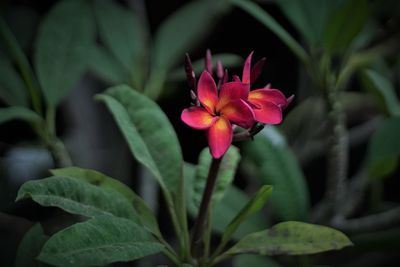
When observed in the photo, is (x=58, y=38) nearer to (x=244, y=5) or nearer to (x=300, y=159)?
(x=244, y=5)

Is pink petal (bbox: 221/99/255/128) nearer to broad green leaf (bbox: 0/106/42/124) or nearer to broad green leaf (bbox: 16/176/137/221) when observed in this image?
broad green leaf (bbox: 16/176/137/221)

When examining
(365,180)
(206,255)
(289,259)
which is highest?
(206,255)

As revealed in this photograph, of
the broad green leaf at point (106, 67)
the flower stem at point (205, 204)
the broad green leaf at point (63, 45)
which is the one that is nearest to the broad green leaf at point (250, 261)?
the flower stem at point (205, 204)

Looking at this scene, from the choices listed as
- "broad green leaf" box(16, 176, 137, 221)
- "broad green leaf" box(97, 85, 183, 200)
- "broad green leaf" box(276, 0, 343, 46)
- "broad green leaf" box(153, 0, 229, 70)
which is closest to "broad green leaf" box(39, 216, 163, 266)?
"broad green leaf" box(16, 176, 137, 221)

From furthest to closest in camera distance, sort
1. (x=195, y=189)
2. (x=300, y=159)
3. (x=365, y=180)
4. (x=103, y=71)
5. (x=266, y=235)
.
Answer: (x=300, y=159), (x=103, y=71), (x=365, y=180), (x=195, y=189), (x=266, y=235)

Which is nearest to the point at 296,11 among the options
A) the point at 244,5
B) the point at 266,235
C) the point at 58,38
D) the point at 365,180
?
the point at 244,5

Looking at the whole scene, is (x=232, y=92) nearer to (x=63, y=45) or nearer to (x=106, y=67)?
(x=63, y=45)
